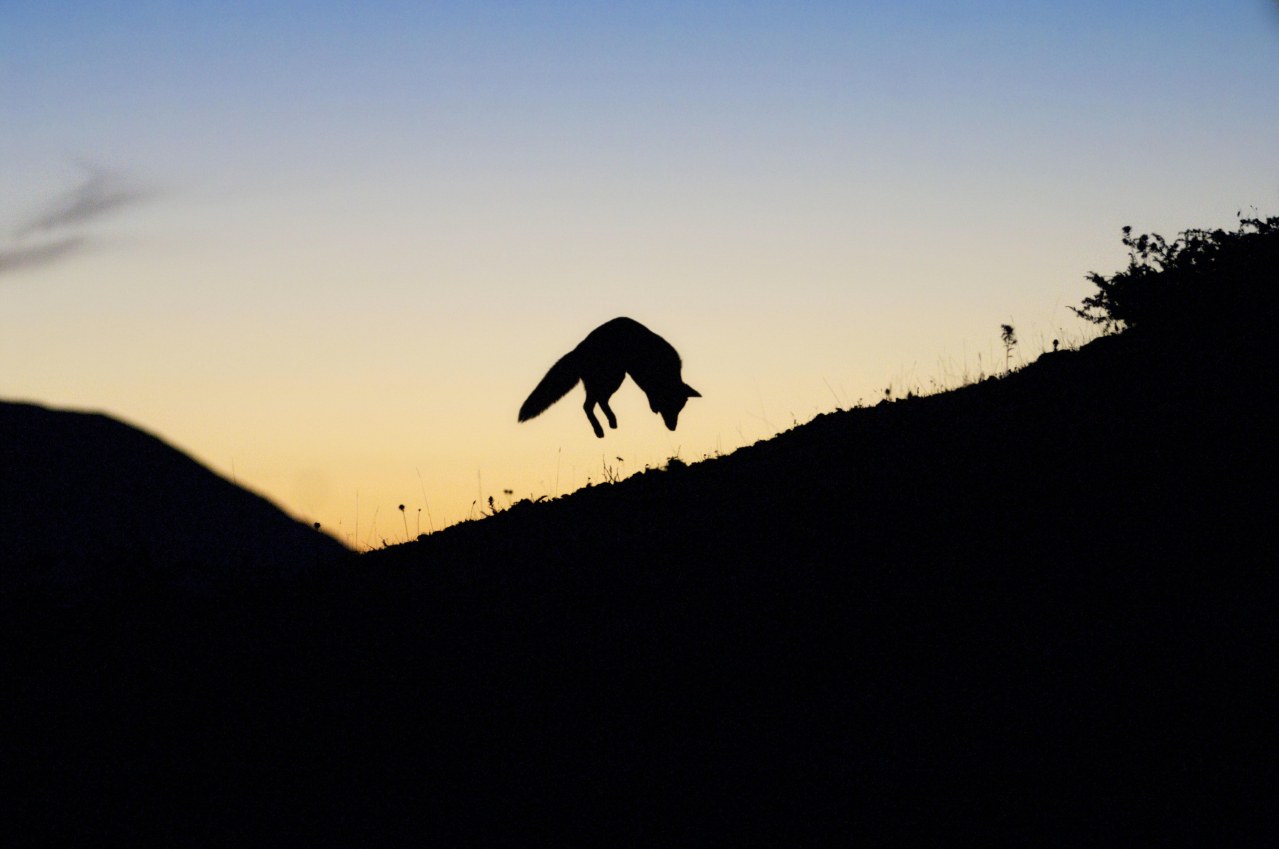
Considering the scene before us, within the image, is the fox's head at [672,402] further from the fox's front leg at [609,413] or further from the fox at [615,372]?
the fox's front leg at [609,413]

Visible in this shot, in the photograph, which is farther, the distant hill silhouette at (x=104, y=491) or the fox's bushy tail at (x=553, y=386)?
the distant hill silhouette at (x=104, y=491)

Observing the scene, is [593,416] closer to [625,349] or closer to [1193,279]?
[625,349]

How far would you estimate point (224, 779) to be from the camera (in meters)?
6.21

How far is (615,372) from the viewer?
13.8m

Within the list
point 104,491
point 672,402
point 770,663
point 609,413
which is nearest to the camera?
point 770,663

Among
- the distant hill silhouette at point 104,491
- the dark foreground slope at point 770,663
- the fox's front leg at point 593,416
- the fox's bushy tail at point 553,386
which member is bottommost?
the dark foreground slope at point 770,663

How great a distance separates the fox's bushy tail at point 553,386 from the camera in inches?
554

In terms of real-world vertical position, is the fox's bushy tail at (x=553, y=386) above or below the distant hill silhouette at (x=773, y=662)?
above

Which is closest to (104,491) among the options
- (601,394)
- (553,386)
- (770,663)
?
(553,386)

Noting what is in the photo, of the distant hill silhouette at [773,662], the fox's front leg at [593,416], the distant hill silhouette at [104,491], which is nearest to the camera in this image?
the distant hill silhouette at [773,662]

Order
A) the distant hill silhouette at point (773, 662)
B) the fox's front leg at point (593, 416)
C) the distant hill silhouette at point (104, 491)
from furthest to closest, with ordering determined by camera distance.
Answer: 1. the distant hill silhouette at point (104, 491)
2. the fox's front leg at point (593, 416)
3. the distant hill silhouette at point (773, 662)

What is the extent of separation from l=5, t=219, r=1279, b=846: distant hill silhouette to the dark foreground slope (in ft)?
0.07

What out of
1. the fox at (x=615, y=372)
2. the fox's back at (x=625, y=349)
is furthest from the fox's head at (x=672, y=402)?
the fox's back at (x=625, y=349)

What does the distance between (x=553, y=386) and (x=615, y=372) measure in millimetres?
802
